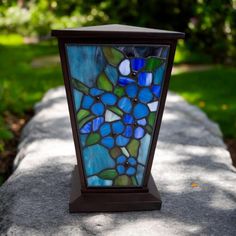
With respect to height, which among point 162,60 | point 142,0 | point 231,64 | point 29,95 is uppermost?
point 162,60

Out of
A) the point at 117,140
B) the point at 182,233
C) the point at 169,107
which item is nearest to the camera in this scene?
the point at 182,233

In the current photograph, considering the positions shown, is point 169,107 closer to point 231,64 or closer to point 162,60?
point 162,60

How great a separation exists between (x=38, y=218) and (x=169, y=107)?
2.66 metres

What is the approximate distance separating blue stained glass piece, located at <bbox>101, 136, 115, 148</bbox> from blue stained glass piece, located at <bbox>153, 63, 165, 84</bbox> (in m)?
0.40

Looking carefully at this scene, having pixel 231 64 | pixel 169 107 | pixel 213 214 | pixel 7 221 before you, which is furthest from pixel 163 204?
pixel 231 64

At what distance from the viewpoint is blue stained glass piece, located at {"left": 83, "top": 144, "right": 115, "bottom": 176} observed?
2.42m

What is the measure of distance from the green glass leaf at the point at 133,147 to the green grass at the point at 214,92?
7.43 feet

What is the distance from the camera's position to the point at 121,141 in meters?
2.42

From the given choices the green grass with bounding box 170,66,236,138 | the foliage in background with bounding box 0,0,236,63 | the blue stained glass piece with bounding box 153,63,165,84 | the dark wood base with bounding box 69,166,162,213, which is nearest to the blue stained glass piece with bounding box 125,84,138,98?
the blue stained glass piece with bounding box 153,63,165,84

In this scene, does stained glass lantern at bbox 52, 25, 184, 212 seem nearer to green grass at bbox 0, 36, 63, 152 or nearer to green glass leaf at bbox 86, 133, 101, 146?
green glass leaf at bbox 86, 133, 101, 146

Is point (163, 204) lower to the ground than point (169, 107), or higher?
higher

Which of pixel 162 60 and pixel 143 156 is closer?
pixel 162 60

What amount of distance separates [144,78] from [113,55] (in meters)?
0.20

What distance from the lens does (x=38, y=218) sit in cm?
236
